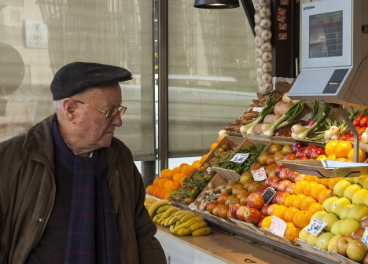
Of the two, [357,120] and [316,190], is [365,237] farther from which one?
[357,120]

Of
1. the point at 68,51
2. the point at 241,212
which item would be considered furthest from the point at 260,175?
the point at 68,51

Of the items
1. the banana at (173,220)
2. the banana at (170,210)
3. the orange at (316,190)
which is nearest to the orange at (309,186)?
the orange at (316,190)

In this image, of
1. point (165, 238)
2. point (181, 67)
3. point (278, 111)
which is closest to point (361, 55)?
point (278, 111)

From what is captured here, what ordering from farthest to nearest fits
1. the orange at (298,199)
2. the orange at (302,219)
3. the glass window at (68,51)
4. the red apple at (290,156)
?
the glass window at (68,51), the red apple at (290,156), the orange at (298,199), the orange at (302,219)

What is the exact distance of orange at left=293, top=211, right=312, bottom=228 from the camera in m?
2.96

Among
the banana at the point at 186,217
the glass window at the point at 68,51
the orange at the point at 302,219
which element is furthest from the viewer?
the glass window at the point at 68,51

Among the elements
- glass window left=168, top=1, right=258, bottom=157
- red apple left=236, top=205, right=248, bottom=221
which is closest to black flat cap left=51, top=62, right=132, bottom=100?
red apple left=236, top=205, right=248, bottom=221

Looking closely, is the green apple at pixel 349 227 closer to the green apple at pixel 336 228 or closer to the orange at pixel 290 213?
the green apple at pixel 336 228

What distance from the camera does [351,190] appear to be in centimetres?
279

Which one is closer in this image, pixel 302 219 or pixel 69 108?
pixel 69 108

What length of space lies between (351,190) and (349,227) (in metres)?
0.24

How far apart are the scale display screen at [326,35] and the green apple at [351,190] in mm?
749

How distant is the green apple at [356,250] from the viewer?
2.49 m

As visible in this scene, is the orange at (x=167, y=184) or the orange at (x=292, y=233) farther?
the orange at (x=167, y=184)
